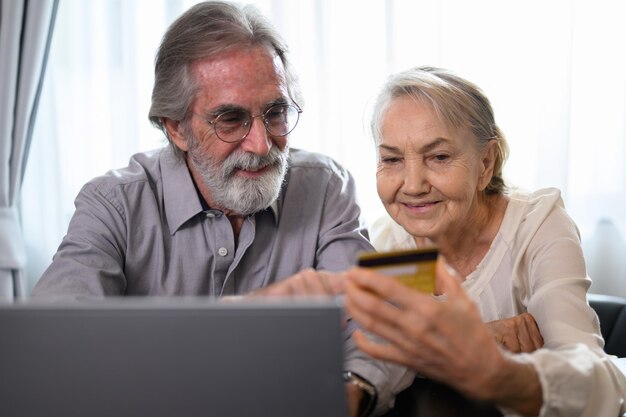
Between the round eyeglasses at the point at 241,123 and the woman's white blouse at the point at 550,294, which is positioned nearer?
the woman's white blouse at the point at 550,294

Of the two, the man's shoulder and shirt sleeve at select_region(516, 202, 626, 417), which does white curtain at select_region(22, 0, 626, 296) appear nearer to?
the man's shoulder

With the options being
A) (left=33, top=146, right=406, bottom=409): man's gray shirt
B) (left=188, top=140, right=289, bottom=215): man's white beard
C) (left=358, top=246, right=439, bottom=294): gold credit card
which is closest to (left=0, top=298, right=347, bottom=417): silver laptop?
(left=358, top=246, right=439, bottom=294): gold credit card

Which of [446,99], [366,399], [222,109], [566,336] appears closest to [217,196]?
[222,109]

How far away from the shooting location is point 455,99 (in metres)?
1.64

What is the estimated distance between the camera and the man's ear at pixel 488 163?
1741 mm

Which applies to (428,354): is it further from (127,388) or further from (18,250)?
(18,250)

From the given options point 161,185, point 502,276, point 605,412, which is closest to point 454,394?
point 605,412

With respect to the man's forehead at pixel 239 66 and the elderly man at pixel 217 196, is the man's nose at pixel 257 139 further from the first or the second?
the man's forehead at pixel 239 66

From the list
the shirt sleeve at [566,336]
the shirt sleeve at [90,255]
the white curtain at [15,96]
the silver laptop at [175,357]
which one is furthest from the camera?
the white curtain at [15,96]

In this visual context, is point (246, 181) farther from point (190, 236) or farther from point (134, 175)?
point (134, 175)

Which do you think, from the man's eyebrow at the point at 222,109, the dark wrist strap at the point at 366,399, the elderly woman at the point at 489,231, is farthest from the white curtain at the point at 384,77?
the dark wrist strap at the point at 366,399

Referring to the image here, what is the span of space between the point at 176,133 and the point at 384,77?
1.39 meters

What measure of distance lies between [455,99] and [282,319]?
985 mm

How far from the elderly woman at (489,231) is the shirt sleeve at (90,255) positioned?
0.62 m
